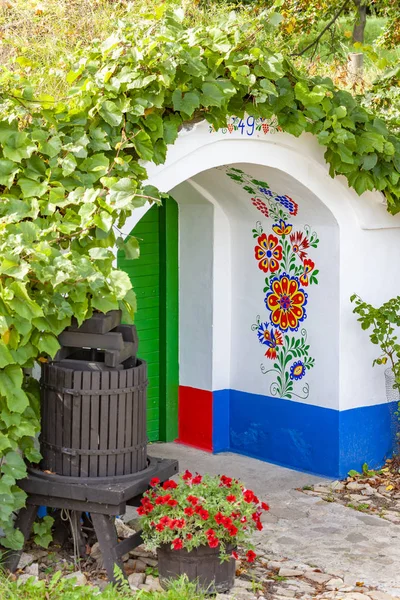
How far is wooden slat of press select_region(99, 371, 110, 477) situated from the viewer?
5.52 m

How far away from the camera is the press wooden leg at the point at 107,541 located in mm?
5535

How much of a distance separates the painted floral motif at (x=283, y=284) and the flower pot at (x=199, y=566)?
286 centimetres

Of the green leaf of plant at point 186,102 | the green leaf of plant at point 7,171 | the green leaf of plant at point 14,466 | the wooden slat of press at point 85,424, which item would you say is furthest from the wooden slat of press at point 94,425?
the green leaf of plant at point 186,102

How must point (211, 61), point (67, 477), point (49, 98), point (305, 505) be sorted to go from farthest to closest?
point (305, 505) < point (211, 61) < point (49, 98) < point (67, 477)

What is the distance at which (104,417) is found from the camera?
5551mm

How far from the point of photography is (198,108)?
6.58 m

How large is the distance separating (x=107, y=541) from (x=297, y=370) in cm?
320

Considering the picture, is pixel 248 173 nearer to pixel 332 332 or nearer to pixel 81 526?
pixel 332 332

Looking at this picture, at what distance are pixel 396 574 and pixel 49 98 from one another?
3664mm

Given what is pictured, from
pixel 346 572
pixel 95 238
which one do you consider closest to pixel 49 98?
pixel 95 238

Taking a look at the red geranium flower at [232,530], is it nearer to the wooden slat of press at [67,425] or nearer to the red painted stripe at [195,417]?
the wooden slat of press at [67,425]

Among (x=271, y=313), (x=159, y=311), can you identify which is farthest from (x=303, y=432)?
(x=159, y=311)

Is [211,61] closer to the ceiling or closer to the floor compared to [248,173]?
closer to the ceiling

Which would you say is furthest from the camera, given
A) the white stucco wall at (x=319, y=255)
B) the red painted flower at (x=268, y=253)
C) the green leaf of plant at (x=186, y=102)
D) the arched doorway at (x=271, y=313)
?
the red painted flower at (x=268, y=253)
